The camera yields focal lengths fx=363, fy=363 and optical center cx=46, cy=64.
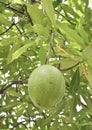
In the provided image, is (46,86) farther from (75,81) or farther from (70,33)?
(75,81)

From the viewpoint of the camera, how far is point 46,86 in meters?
1.27

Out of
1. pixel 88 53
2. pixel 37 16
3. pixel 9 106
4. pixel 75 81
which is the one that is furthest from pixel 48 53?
pixel 9 106

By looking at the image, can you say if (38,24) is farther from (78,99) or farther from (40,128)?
(40,128)

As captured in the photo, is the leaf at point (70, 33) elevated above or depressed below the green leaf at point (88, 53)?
above

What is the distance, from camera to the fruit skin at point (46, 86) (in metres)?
1.28

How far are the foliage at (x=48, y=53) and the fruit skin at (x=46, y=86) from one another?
0.13 m

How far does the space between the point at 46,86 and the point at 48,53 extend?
208 millimetres

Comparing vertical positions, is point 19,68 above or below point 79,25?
above

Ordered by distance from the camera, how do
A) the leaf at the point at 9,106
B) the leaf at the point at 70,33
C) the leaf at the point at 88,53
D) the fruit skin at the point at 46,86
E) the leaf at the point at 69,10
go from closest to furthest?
1. the fruit skin at the point at 46,86
2. the leaf at the point at 88,53
3. the leaf at the point at 70,33
4. the leaf at the point at 69,10
5. the leaf at the point at 9,106

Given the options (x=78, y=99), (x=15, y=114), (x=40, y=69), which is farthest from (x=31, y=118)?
(x=40, y=69)

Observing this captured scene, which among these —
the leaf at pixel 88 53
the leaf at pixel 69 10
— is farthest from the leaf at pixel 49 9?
the leaf at pixel 69 10

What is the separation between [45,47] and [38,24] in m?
0.13

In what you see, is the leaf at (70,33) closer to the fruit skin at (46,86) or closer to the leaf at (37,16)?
the leaf at (37,16)

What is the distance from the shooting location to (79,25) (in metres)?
1.71
